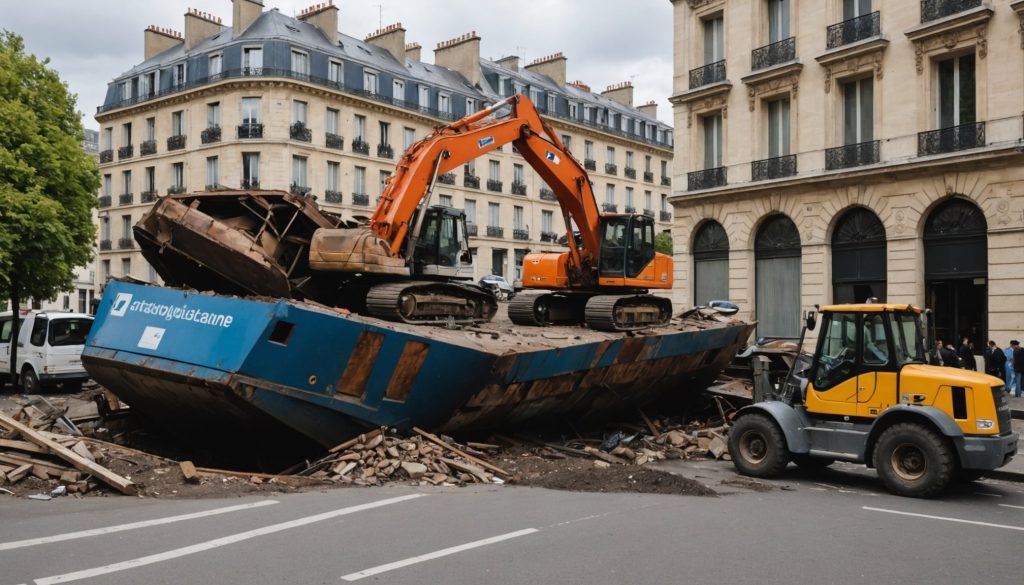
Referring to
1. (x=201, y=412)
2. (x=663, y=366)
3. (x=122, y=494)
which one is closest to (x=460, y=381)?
(x=201, y=412)

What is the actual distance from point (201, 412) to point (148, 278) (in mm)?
39916

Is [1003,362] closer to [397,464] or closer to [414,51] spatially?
[397,464]

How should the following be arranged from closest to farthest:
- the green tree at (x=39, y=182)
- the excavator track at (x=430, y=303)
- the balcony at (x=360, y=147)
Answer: the excavator track at (x=430, y=303)
the green tree at (x=39, y=182)
the balcony at (x=360, y=147)

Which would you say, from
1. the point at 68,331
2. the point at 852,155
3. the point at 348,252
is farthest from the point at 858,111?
the point at 68,331

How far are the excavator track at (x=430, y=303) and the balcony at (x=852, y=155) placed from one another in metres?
14.7

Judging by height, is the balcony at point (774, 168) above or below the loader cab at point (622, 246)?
above

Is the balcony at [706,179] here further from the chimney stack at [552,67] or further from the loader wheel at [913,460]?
the chimney stack at [552,67]

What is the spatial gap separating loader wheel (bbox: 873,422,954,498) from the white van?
57.6 feet

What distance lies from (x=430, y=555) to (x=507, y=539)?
84cm

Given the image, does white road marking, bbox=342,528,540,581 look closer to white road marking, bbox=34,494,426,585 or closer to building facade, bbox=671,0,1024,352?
white road marking, bbox=34,494,426,585

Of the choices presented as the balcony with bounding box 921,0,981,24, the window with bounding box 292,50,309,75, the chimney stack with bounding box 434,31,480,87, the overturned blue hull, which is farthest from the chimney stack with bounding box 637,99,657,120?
the overturned blue hull

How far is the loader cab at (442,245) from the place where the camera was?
14.3m

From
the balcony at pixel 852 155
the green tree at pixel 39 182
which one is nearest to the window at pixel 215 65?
the green tree at pixel 39 182

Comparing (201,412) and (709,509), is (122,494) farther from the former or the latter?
(709,509)
